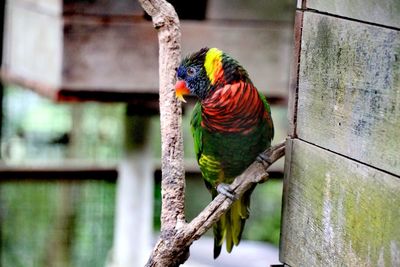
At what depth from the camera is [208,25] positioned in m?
2.24

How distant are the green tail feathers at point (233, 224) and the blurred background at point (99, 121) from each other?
694 mm

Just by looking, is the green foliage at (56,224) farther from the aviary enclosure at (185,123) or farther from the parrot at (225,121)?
the parrot at (225,121)

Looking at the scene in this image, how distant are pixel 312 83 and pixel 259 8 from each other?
42.6 inches

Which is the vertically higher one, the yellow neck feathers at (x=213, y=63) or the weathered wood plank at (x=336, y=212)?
the yellow neck feathers at (x=213, y=63)

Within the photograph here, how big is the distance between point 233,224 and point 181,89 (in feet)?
1.00

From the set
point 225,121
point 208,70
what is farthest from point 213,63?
point 225,121

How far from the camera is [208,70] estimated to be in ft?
4.86

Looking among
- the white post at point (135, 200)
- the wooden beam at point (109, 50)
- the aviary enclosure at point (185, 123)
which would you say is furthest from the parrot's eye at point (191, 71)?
the white post at point (135, 200)

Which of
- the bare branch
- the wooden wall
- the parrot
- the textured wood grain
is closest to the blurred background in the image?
the textured wood grain

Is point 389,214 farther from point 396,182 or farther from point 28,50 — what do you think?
point 28,50

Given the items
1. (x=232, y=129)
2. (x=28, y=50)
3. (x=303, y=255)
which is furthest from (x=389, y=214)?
(x=28, y=50)

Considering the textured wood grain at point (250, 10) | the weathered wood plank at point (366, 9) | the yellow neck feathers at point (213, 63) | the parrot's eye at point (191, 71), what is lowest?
the parrot's eye at point (191, 71)

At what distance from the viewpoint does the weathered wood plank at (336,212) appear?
3.43ft

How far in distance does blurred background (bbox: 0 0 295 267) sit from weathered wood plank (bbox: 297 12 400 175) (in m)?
0.98
